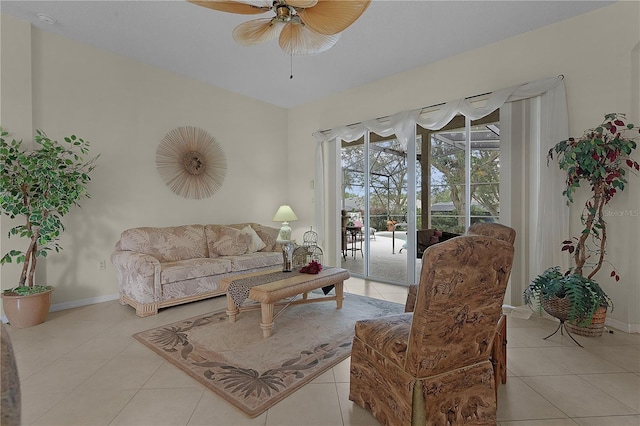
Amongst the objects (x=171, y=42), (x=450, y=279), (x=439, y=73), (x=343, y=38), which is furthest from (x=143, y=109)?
(x=450, y=279)

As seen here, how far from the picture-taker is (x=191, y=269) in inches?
139

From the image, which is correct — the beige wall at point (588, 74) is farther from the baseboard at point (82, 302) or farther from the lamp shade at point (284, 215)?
the baseboard at point (82, 302)

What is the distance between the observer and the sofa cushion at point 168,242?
368 cm

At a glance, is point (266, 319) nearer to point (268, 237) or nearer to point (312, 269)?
point (312, 269)

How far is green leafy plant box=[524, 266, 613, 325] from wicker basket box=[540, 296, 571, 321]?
0.02 meters

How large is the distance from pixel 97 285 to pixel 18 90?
222 cm

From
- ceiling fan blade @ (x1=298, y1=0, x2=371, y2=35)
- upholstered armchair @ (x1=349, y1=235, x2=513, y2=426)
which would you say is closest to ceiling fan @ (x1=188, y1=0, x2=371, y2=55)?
ceiling fan blade @ (x1=298, y1=0, x2=371, y2=35)

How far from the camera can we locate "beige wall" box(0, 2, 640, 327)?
2.84 meters

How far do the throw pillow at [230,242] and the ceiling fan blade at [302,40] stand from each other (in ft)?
8.91

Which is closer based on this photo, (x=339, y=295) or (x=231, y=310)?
(x=231, y=310)

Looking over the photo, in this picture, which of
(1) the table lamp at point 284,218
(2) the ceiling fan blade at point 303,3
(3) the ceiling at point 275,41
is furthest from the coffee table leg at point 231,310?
(3) the ceiling at point 275,41

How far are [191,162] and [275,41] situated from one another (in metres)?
2.11

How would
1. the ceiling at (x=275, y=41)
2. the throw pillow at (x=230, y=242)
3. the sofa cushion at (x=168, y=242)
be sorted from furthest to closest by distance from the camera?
the throw pillow at (x=230, y=242), the sofa cushion at (x=168, y=242), the ceiling at (x=275, y=41)

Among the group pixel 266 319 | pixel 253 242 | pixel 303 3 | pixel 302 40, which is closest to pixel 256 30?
pixel 302 40
